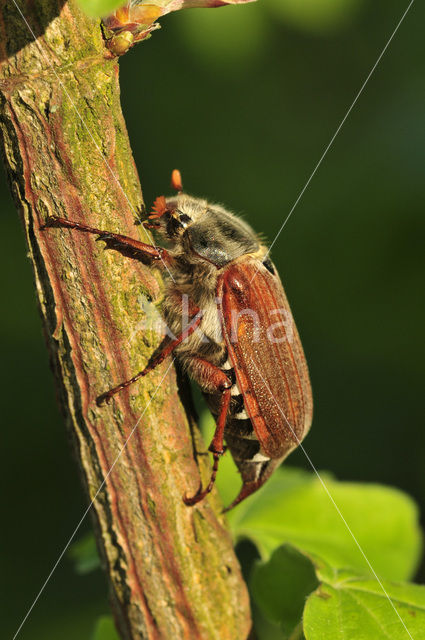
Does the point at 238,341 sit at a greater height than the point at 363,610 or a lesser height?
greater

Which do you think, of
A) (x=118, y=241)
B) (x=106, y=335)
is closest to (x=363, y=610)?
(x=106, y=335)

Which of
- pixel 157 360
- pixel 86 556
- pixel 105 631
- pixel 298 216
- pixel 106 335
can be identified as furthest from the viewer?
pixel 298 216

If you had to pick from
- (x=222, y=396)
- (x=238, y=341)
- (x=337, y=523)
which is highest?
(x=238, y=341)

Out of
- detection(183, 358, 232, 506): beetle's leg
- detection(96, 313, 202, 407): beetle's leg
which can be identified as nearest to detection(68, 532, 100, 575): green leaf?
detection(183, 358, 232, 506): beetle's leg

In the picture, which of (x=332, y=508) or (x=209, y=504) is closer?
(x=209, y=504)

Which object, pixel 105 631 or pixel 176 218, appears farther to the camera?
pixel 176 218

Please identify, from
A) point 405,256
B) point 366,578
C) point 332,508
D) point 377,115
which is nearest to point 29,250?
point 366,578

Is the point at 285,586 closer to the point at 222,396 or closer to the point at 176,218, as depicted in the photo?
the point at 222,396

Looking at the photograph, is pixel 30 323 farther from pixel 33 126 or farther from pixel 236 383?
pixel 33 126
